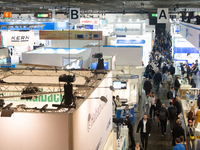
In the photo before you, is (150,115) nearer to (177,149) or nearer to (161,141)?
(161,141)

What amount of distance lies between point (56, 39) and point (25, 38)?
2.05 metres

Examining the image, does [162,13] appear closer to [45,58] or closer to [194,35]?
[194,35]

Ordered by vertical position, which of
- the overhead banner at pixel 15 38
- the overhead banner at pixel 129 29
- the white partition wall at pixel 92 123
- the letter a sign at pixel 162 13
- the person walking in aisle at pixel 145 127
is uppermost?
the letter a sign at pixel 162 13

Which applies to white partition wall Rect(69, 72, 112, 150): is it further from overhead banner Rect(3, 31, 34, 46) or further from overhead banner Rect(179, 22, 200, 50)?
overhead banner Rect(3, 31, 34, 46)

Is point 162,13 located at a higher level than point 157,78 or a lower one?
higher

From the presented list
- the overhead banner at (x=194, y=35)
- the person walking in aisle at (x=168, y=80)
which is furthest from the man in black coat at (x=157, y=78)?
the overhead banner at (x=194, y=35)

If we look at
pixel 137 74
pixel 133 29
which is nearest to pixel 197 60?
Answer: pixel 133 29

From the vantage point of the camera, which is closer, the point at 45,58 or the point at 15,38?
the point at 45,58

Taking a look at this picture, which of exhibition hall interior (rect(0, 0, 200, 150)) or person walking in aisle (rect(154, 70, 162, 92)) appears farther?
person walking in aisle (rect(154, 70, 162, 92))

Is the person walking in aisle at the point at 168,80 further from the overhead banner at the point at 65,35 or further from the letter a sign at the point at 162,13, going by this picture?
the overhead banner at the point at 65,35

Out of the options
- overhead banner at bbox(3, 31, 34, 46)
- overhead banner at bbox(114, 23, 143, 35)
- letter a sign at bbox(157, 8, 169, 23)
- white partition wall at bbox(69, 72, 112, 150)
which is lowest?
white partition wall at bbox(69, 72, 112, 150)

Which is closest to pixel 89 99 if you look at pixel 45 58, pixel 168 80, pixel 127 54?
pixel 45 58

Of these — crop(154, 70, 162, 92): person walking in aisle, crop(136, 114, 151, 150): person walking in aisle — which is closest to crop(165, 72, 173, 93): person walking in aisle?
crop(154, 70, 162, 92): person walking in aisle

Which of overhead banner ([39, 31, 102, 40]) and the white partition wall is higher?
overhead banner ([39, 31, 102, 40])
